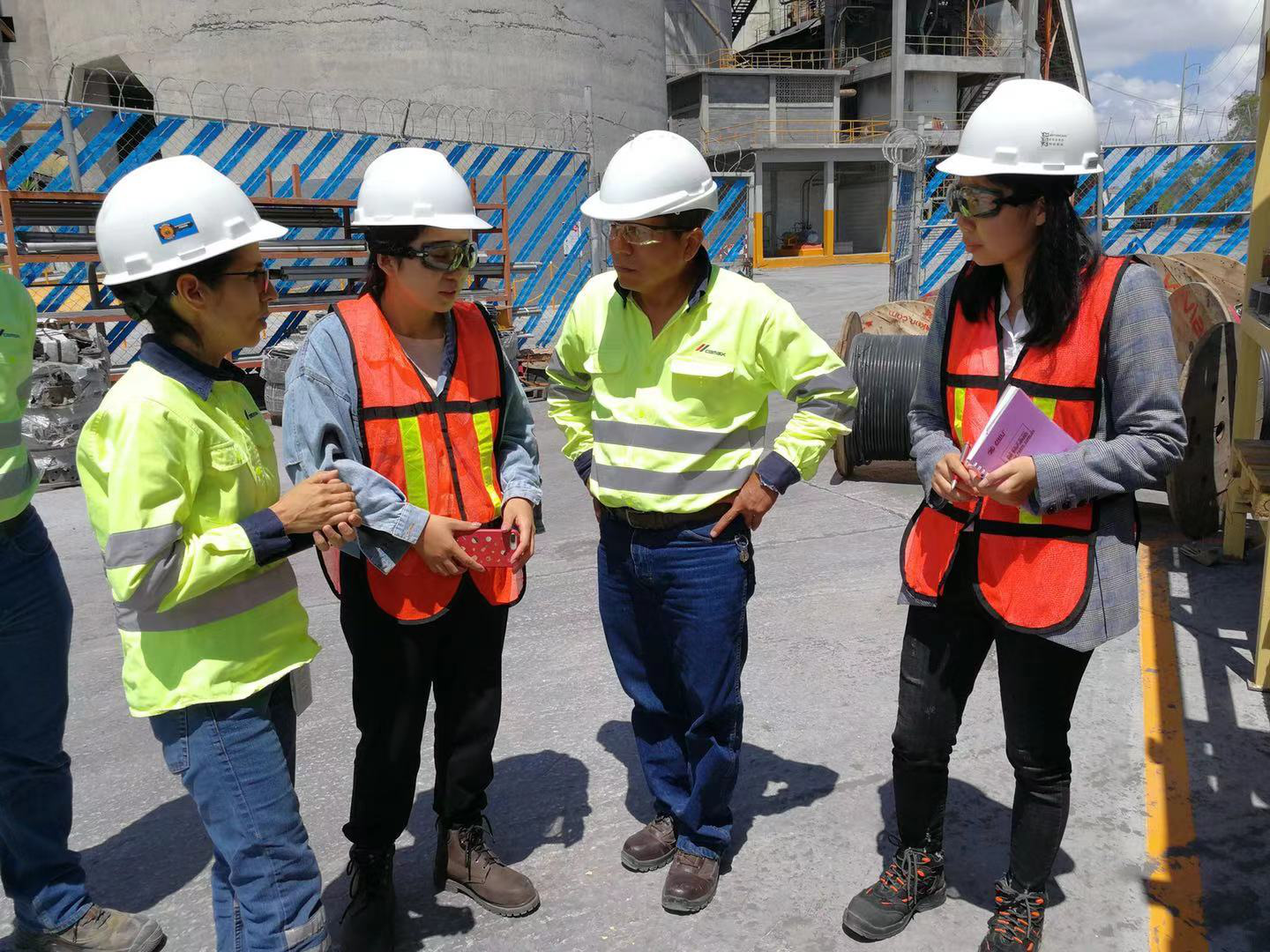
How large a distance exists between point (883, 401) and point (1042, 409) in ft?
16.3

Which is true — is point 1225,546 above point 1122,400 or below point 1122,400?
below

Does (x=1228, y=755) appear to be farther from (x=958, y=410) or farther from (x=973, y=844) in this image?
(x=958, y=410)

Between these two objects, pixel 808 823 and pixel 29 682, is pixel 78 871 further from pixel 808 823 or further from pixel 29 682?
pixel 808 823

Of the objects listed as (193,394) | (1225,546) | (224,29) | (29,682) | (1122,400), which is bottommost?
(1225,546)

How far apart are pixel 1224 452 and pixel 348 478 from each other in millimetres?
4869

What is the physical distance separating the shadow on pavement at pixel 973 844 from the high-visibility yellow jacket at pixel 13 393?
262cm

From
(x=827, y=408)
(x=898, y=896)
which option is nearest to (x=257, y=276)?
(x=827, y=408)

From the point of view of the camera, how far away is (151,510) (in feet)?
6.20

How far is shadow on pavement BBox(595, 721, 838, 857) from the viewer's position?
10.7 ft

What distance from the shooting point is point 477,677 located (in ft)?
9.04

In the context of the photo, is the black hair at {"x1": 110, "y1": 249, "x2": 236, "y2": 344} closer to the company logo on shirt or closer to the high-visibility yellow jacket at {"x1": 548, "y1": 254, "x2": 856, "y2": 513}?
the company logo on shirt

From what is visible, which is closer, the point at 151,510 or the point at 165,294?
the point at 151,510

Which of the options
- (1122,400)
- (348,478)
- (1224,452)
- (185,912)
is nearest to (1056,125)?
(1122,400)

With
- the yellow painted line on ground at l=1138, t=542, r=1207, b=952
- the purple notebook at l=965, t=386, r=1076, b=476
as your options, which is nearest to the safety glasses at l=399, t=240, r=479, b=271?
the purple notebook at l=965, t=386, r=1076, b=476
